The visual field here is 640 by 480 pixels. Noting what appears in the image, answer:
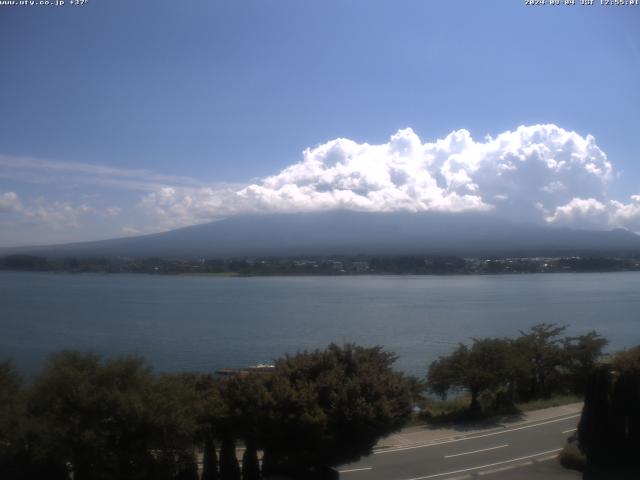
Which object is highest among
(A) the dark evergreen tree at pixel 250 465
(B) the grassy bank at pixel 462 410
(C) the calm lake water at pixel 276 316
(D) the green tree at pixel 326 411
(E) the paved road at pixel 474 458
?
(D) the green tree at pixel 326 411

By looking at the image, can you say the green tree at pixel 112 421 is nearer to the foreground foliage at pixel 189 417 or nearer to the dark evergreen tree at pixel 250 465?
the foreground foliage at pixel 189 417

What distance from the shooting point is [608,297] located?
46.6m

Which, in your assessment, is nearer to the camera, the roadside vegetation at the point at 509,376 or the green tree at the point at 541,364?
the roadside vegetation at the point at 509,376

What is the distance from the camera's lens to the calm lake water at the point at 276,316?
81.6ft

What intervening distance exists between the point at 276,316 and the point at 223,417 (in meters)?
28.4

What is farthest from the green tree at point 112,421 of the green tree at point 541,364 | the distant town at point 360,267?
the distant town at point 360,267

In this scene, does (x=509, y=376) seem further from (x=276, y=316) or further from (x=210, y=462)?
(x=276, y=316)

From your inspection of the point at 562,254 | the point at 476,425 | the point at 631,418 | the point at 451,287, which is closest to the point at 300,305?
the point at 451,287

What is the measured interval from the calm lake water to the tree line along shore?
13201 mm

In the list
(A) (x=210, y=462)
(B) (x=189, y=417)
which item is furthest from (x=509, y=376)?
(B) (x=189, y=417)

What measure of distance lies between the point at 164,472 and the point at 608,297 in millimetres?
46311

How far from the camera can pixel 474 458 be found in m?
8.48

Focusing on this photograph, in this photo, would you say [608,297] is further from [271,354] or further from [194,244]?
[194,244]

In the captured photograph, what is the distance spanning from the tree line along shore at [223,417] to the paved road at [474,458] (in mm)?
566
